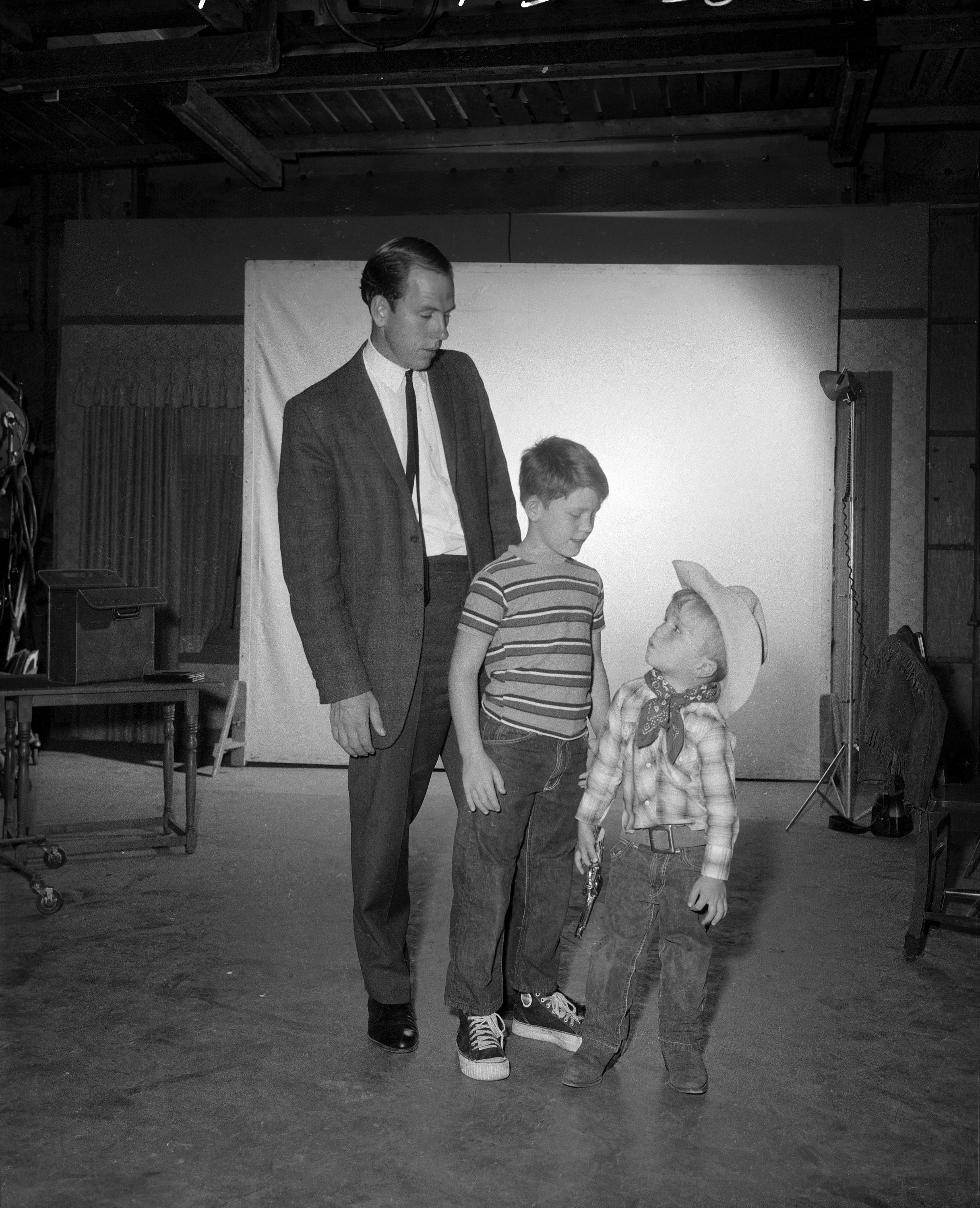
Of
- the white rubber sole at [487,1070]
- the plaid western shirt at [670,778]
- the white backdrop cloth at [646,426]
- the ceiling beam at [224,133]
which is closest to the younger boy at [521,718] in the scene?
the white rubber sole at [487,1070]

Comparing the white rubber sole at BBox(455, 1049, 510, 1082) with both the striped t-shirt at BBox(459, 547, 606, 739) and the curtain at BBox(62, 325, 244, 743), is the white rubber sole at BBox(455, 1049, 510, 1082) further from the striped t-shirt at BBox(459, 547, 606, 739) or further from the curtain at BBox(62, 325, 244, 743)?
the curtain at BBox(62, 325, 244, 743)

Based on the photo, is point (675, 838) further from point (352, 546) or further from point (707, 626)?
point (352, 546)

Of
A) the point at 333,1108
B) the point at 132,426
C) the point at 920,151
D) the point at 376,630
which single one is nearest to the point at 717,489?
the point at 920,151

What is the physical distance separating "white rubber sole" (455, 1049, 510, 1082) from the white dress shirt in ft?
3.28

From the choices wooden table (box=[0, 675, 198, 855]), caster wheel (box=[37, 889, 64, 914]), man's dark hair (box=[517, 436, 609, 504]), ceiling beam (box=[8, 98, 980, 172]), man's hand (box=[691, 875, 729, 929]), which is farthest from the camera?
ceiling beam (box=[8, 98, 980, 172])

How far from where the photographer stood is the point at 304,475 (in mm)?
2303

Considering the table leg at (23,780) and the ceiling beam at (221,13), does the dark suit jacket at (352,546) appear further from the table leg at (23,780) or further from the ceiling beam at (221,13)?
the ceiling beam at (221,13)

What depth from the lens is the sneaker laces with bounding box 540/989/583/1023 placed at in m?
2.50

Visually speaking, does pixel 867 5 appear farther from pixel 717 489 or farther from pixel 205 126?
pixel 205 126

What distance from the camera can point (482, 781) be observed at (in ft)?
7.27

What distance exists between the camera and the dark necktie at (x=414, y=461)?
2.36 meters

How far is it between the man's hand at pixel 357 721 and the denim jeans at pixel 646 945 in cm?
53

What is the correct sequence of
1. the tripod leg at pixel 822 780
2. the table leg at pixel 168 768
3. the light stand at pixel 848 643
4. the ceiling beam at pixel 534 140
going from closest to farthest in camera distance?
1. the table leg at pixel 168 768
2. the tripod leg at pixel 822 780
3. the light stand at pixel 848 643
4. the ceiling beam at pixel 534 140

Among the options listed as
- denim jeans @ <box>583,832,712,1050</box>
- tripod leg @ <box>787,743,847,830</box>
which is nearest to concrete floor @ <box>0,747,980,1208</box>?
denim jeans @ <box>583,832,712,1050</box>
